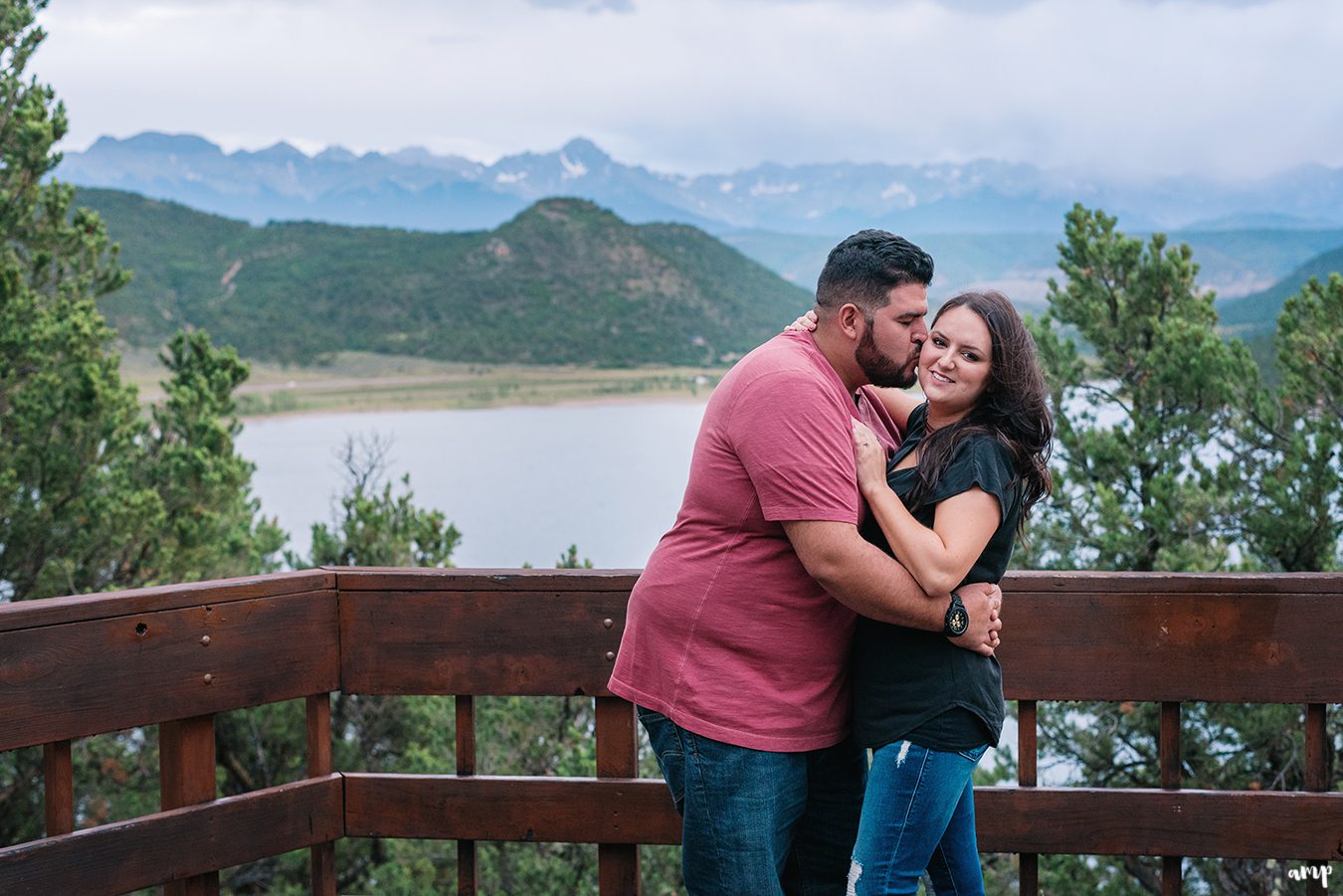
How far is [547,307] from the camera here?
57.1 meters

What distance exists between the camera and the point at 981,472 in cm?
172

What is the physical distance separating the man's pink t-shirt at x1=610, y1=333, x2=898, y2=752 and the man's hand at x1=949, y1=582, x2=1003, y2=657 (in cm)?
18

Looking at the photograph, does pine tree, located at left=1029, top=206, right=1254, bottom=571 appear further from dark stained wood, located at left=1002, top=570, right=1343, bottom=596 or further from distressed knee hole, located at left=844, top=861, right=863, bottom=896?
distressed knee hole, located at left=844, top=861, right=863, bottom=896

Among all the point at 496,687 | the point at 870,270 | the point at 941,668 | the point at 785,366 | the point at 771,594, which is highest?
the point at 870,270

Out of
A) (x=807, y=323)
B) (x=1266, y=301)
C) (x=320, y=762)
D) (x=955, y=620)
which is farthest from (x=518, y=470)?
(x=955, y=620)

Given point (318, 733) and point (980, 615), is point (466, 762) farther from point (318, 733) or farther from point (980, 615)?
point (980, 615)

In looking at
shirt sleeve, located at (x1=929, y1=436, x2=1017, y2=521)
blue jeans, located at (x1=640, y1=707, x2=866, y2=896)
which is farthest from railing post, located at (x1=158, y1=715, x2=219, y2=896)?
shirt sleeve, located at (x1=929, y1=436, x2=1017, y2=521)

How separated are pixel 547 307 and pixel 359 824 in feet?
182

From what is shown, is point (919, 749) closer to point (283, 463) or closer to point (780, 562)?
point (780, 562)

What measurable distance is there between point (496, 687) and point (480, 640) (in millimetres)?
91

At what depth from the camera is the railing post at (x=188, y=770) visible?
6.77ft

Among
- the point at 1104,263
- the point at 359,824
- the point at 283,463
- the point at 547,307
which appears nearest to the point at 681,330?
the point at 547,307

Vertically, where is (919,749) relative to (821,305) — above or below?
below

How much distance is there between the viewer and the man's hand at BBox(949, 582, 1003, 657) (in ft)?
5.72
